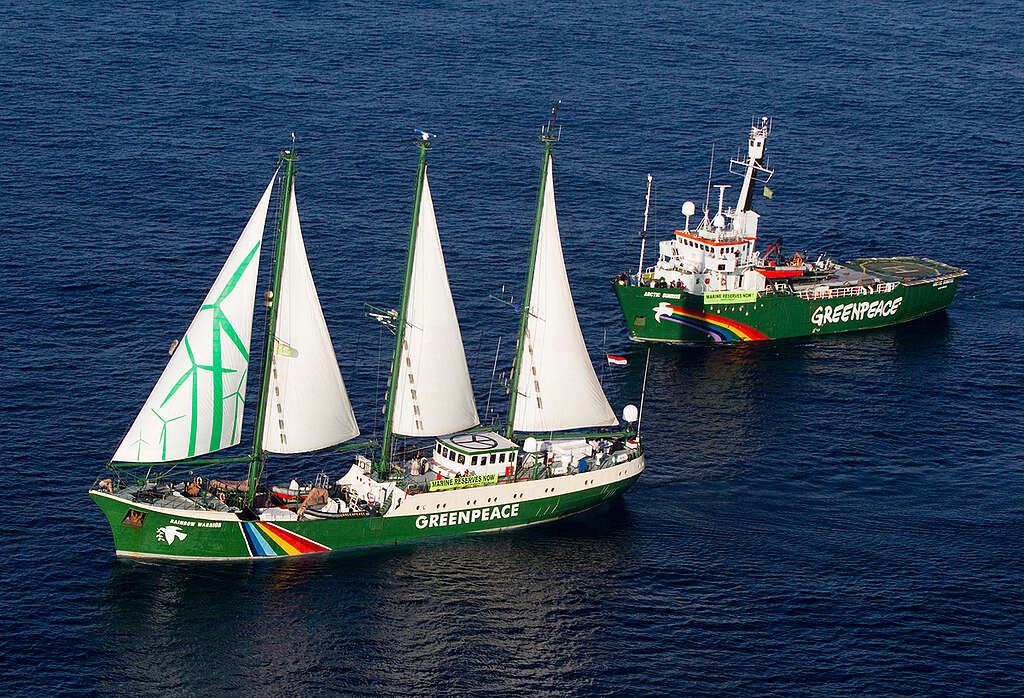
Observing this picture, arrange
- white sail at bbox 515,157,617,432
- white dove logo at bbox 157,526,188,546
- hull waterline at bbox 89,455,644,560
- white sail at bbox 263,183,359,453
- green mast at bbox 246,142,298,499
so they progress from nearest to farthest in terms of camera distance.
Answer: green mast at bbox 246,142,298,499 → hull waterline at bbox 89,455,644,560 → white dove logo at bbox 157,526,188,546 → white sail at bbox 263,183,359,453 → white sail at bbox 515,157,617,432

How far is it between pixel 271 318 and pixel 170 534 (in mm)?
17142

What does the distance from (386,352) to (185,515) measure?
42.9 m

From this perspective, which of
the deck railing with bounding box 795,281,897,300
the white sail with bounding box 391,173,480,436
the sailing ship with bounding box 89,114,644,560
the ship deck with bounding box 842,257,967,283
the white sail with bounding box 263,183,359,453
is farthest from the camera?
the ship deck with bounding box 842,257,967,283

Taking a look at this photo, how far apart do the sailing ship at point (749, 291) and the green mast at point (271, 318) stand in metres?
53.7

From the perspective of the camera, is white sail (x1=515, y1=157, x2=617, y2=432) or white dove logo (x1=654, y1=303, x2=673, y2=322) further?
white dove logo (x1=654, y1=303, x2=673, y2=322)

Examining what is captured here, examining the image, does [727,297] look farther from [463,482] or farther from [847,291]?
[463,482]

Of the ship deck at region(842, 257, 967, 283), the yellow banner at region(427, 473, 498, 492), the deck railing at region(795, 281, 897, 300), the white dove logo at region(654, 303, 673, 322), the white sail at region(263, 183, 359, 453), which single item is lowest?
the yellow banner at region(427, 473, 498, 492)

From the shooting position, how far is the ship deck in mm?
171250

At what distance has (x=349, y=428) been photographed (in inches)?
4641

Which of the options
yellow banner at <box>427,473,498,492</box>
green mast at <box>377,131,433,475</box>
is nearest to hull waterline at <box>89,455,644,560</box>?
yellow banner at <box>427,473,498,492</box>

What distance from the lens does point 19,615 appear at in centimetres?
10581

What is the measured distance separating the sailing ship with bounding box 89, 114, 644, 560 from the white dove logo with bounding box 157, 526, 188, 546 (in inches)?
4.0

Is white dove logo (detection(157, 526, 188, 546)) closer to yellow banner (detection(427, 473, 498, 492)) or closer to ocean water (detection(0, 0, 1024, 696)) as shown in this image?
ocean water (detection(0, 0, 1024, 696))

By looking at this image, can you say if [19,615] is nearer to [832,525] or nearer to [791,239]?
[832,525]
